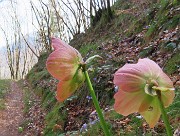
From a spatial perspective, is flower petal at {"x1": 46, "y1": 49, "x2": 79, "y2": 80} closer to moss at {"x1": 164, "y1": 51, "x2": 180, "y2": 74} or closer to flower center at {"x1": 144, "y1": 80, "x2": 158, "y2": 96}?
flower center at {"x1": 144, "y1": 80, "x2": 158, "y2": 96}

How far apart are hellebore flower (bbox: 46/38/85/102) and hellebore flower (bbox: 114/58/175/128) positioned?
0.08m

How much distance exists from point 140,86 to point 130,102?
4 centimetres

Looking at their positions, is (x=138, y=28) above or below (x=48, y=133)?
above

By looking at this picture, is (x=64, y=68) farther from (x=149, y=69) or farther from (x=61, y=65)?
(x=149, y=69)

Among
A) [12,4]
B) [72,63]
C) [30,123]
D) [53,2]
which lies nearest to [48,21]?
[53,2]

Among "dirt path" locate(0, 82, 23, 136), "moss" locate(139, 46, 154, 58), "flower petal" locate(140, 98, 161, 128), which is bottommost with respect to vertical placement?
"dirt path" locate(0, 82, 23, 136)

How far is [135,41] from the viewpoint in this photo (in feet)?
18.4

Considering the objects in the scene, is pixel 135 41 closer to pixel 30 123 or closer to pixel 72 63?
pixel 30 123

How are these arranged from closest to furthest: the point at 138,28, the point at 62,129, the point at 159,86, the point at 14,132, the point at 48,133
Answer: the point at 159,86, the point at 62,129, the point at 48,133, the point at 138,28, the point at 14,132

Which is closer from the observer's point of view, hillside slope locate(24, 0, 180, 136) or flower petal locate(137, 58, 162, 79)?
flower petal locate(137, 58, 162, 79)

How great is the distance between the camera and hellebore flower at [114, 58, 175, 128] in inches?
16.2

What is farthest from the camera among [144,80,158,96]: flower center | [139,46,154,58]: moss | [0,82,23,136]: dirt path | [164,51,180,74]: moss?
[0,82,23,136]: dirt path

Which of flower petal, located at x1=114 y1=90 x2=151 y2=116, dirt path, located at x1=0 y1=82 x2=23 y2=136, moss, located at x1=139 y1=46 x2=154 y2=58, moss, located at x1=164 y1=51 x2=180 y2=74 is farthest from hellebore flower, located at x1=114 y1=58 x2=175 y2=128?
dirt path, located at x1=0 y1=82 x2=23 y2=136

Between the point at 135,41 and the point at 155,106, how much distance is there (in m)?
5.22
